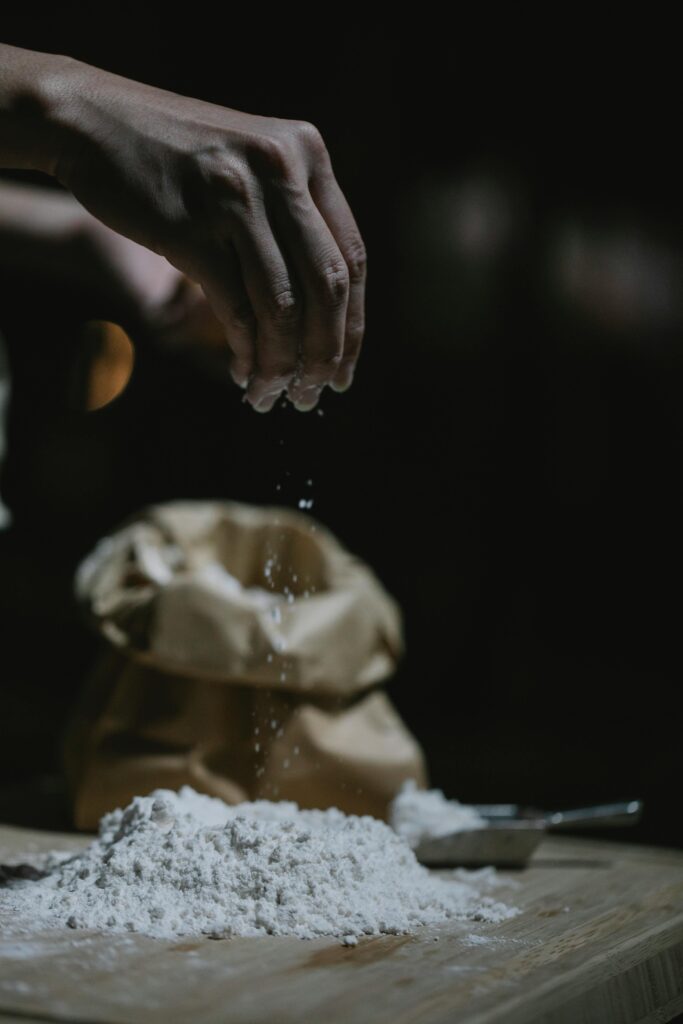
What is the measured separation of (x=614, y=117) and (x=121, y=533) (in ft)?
3.26

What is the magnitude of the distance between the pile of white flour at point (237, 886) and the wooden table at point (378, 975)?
20 mm

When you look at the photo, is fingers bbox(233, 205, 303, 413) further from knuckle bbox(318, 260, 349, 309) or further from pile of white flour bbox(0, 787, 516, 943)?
pile of white flour bbox(0, 787, 516, 943)

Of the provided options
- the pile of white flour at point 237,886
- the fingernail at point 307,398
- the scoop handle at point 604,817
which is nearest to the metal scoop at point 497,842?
the scoop handle at point 604,817

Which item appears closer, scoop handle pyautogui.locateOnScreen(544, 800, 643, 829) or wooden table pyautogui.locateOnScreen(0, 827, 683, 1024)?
wooden table pyautogui.locateOnScreen(0, 827, 683, 1024)

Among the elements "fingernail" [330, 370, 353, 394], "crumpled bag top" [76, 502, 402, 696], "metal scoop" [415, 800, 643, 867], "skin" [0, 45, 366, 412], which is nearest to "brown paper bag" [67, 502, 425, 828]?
"crumpled bag top" [76, 502, 402, 696]

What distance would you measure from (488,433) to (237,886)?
3.75ft

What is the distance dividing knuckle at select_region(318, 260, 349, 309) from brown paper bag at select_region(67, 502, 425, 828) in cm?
34

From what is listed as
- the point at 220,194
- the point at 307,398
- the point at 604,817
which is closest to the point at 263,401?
the point at 307,398

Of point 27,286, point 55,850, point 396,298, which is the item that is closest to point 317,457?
point 396,298

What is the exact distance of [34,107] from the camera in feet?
2.05

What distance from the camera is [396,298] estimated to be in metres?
1.62

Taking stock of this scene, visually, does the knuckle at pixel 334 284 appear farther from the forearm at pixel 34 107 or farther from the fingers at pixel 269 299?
the forearm at pixel 34 107

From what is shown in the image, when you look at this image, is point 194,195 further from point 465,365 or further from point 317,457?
point 465,365

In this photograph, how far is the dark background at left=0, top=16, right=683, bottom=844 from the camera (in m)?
1.56
